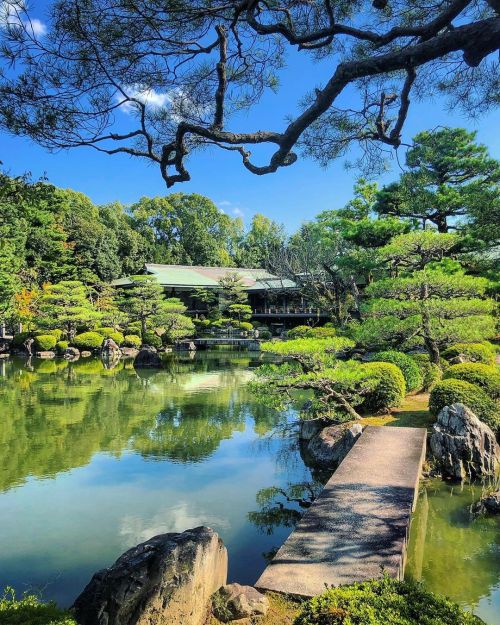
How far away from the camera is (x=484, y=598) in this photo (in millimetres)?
3410

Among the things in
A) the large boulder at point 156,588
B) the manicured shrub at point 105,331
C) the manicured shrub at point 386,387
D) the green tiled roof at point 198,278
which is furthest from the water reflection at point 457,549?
the green tiled roof at point 198,278

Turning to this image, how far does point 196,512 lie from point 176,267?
91.2 feet

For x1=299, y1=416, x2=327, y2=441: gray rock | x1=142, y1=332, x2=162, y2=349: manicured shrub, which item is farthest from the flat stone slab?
x1=142, y1=332, x2=162, y2=349: manicured shrub

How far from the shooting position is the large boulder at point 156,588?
257cm

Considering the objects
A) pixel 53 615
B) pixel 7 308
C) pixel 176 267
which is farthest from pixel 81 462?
pixel 176 267

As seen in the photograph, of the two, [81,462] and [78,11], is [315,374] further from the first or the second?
[78,11]

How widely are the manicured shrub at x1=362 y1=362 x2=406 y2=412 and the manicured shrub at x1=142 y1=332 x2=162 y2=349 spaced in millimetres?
15241

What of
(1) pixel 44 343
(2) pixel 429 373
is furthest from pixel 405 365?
(1) pixel 44 343

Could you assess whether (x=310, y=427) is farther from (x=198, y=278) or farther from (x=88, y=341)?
(x=198, y=278)

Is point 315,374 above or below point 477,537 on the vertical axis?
above

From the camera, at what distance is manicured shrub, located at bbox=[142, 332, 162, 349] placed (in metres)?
21.4

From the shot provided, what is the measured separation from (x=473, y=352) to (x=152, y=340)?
1494 cm

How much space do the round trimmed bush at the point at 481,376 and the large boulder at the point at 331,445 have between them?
164 centimetres

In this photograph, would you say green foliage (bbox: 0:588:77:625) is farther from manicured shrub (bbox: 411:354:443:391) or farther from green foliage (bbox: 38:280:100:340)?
green foliage (bbox: 38:280:100:340)
